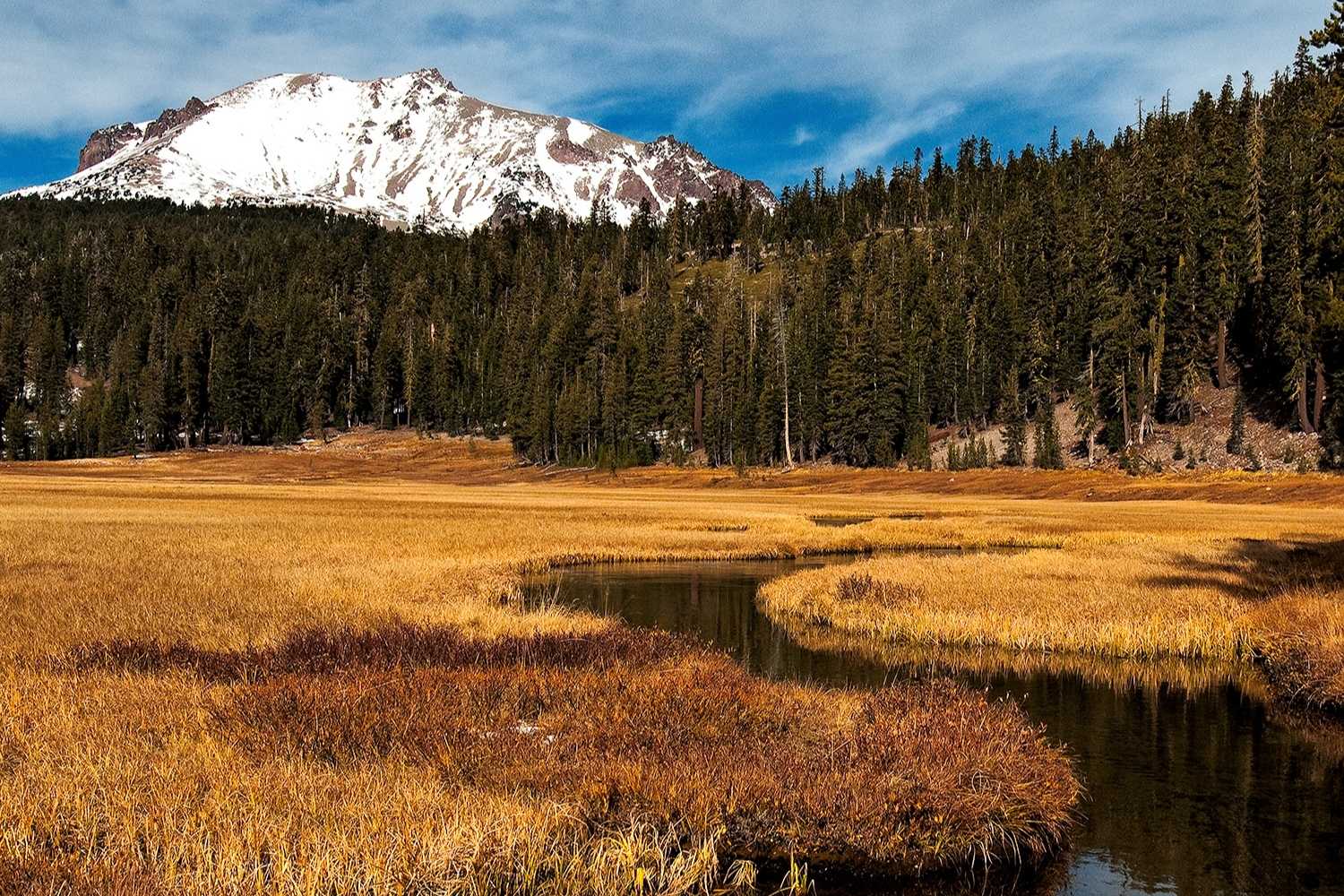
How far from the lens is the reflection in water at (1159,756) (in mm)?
9078

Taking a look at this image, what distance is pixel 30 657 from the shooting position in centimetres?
1321

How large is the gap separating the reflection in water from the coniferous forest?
658 inches

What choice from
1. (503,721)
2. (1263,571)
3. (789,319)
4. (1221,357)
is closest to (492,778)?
(503,721)

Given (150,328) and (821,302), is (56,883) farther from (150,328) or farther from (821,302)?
(150,328)

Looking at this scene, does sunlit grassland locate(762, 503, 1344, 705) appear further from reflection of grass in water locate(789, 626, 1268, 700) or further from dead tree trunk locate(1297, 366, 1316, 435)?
dead tree trunk locate(1297, 366, 1316, 435)

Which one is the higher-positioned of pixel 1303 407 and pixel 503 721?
pixel 1303 407

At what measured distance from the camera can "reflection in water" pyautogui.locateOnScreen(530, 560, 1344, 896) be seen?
29.8ft

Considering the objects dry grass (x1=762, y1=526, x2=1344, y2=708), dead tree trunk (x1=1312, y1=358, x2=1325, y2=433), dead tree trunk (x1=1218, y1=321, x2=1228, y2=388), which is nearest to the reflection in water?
dry grass (x1=762, y1=526, x2=1344, y2=708)

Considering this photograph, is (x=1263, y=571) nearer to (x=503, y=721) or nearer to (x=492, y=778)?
(x=503, y=721)

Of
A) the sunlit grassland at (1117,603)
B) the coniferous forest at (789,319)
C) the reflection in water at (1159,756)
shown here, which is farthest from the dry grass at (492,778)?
the coniferous forest at (789,319)

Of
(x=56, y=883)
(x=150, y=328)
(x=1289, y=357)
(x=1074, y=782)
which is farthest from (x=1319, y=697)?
(x=150, y=328)

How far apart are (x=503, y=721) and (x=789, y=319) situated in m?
121

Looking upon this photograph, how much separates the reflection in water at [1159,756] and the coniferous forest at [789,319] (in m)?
16.7

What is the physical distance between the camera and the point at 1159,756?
1253 centimetres
